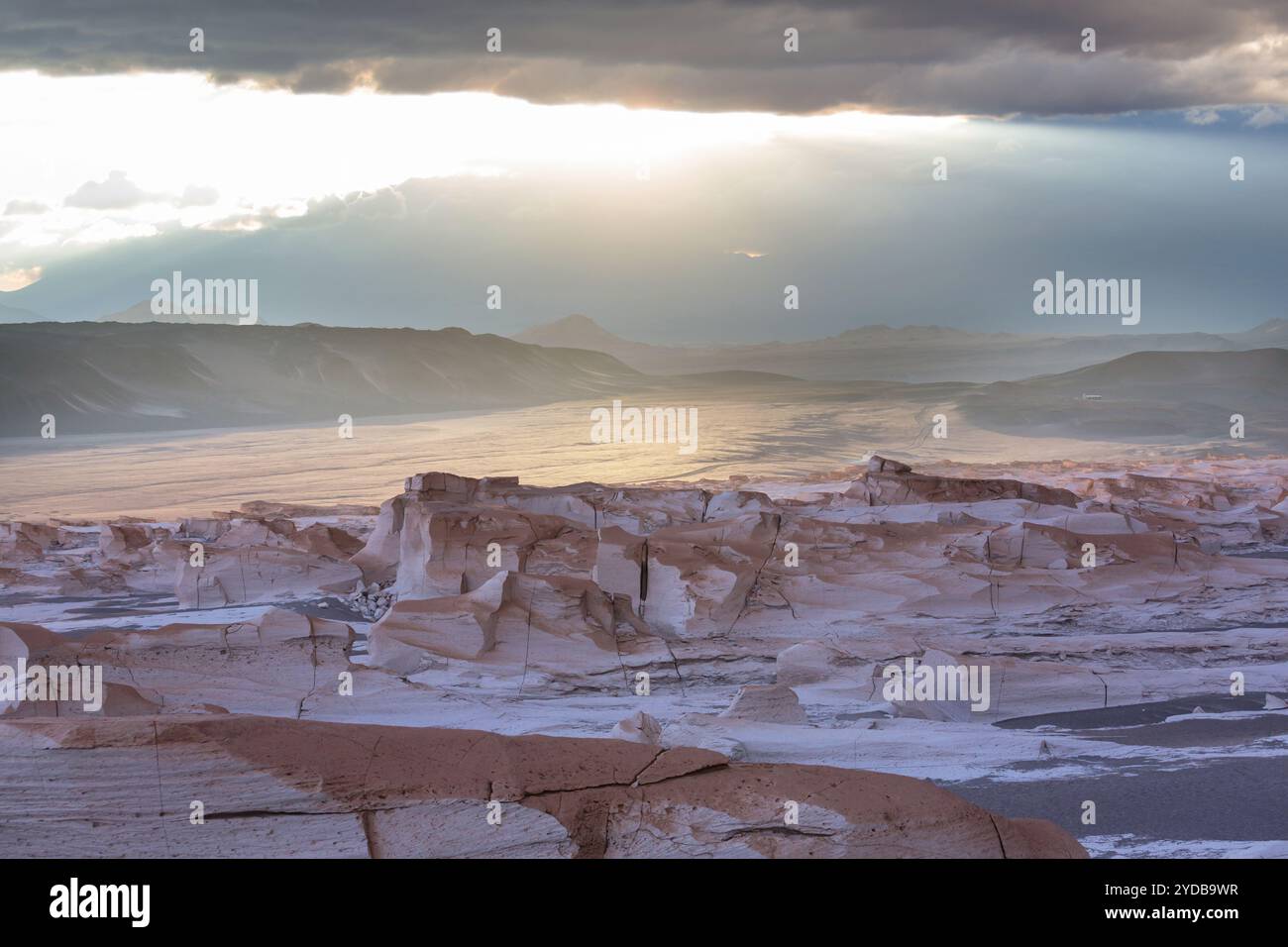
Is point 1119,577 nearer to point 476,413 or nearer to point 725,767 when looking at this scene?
point 725,767

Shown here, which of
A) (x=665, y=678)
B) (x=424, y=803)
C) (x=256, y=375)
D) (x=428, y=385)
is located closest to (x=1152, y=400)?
(x=428, y=385)

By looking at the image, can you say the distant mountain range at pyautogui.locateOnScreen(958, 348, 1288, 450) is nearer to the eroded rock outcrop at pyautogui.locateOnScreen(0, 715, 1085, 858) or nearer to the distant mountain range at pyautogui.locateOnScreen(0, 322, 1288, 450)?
the distant mountain range at pyautogui.locateOnScreen(0, 322, 1288, 450)

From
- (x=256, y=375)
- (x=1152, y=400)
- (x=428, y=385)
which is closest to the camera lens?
(x=1152, y=400)

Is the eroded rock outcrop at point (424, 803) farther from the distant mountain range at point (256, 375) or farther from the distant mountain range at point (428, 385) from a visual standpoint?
the distant mountain range at point (256, 375)

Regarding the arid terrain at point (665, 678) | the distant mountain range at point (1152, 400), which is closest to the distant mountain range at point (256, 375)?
the distant mountain range at point (1152, 400)

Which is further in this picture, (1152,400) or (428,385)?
(428,385)

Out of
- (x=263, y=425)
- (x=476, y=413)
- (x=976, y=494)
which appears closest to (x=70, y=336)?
(x=263, y=425)

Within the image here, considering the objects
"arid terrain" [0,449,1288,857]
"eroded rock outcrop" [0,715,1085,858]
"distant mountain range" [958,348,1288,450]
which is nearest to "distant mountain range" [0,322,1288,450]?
"distant mountain range" [958,348,1288,450]

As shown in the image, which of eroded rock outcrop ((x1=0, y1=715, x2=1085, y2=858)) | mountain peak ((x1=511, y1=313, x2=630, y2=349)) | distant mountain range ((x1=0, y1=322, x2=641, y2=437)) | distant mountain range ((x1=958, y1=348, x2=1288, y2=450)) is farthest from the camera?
mountain peak ((x1=511, y1=313, x2=630, y2=349))

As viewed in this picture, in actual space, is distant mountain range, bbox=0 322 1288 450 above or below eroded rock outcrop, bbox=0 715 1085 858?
above

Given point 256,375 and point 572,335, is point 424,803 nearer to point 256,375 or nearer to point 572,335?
point 256,375
